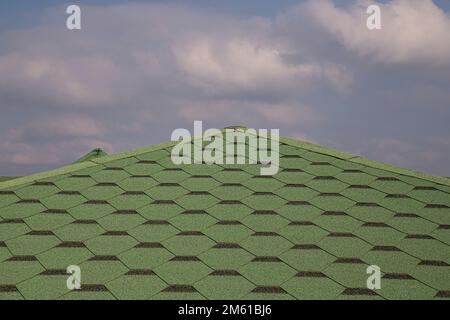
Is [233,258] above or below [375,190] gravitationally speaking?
below

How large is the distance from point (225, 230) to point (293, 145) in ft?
10.4

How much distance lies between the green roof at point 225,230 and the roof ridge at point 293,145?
3 cm

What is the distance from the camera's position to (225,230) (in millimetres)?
5848

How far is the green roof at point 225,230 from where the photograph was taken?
4828 millimetres

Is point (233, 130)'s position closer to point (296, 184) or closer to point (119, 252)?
point (296, 184)

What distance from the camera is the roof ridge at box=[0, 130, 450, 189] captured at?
762 centimetres

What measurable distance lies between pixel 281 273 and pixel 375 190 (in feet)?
8.55

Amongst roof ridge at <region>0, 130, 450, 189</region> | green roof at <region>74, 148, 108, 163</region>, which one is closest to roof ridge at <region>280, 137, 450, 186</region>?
roof ridge at <region>0, 130, 450, 189</region>

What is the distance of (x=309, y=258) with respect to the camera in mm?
5305

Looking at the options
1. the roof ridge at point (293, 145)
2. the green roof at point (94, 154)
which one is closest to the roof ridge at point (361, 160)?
the roof ridge at point (293, 145)

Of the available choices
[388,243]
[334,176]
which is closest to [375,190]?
[334,176]

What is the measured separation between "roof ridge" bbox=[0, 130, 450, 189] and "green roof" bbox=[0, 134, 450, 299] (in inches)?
1.1

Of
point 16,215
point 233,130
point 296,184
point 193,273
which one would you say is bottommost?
point 193,273

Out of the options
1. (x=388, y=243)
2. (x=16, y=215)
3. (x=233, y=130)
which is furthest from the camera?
(x=233, y=130)
